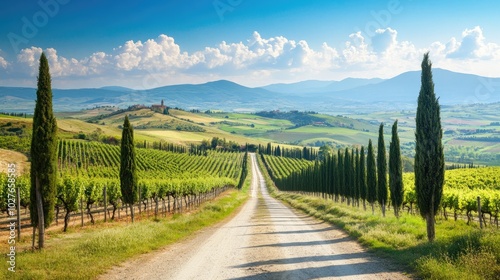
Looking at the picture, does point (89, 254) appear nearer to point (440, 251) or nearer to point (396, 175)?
point (440, 251)

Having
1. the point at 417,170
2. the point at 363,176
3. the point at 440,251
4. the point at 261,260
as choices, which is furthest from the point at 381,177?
the point at 261,260

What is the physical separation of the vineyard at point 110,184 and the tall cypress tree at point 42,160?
1132cm

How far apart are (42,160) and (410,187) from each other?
44648 millimetres

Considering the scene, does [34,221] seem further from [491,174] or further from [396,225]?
[491,174]

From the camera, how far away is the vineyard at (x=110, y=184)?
3196cm

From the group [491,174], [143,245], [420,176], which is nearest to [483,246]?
[420,176]

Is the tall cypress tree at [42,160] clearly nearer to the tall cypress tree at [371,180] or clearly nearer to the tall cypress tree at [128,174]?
the tall cypress tree at [128,174]

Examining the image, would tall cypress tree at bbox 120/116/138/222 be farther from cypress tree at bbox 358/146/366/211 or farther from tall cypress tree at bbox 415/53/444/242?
cypress tree at bbox 358/146/366/211

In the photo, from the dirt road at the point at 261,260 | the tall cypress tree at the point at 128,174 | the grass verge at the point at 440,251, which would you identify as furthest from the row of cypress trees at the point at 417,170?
the tall cypress tree at the point at 128,174

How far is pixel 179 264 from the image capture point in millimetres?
15227

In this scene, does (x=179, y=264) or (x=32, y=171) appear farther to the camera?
(x=32, y=171)

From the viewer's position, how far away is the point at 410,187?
50875 mm

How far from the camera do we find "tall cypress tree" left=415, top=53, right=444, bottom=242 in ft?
64.5

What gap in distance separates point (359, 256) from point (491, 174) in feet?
223
